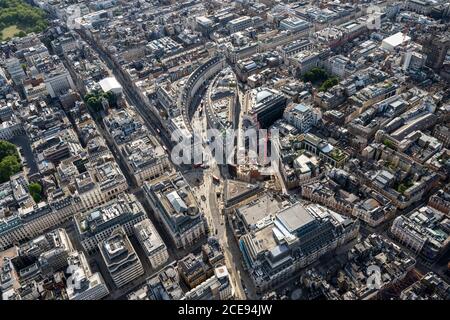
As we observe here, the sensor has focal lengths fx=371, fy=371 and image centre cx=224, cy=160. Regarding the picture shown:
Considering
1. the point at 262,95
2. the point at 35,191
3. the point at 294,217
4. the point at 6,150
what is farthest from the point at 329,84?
the point at 6,150

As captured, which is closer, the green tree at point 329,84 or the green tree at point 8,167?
the green tree at point 8,167

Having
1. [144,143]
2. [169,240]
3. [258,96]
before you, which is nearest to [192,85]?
[258,96]

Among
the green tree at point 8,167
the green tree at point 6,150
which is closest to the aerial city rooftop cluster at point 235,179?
the green tree at point 6,150

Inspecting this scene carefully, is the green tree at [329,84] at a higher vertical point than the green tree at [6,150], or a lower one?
higher

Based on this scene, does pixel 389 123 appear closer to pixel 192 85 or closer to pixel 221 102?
pixel 221 102

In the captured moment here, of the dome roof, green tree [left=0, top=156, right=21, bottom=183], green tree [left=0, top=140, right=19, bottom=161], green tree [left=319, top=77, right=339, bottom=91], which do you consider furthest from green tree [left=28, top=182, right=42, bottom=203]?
green tree [left=319, top=77, right=339, bottom=91]

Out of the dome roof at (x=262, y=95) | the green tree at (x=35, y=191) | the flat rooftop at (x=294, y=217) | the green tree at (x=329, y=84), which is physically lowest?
the green tree at (x=35, y=191)

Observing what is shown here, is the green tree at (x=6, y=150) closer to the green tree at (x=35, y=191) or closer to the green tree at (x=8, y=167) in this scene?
the green tree at (x=8, y=167)

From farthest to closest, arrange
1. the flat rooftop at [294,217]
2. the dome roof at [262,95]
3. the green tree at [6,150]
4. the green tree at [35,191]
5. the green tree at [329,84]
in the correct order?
the green tree at [329,84]
the dome roof at [262,95]
the green tree at [6,150]
the green tree at [35,191]
the flat rooftop at [294,217]

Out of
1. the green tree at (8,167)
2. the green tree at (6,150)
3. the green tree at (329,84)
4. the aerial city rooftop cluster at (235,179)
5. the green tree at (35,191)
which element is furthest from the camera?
the green tree at (329,84)

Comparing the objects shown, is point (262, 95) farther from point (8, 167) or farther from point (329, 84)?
point (8, 167)
